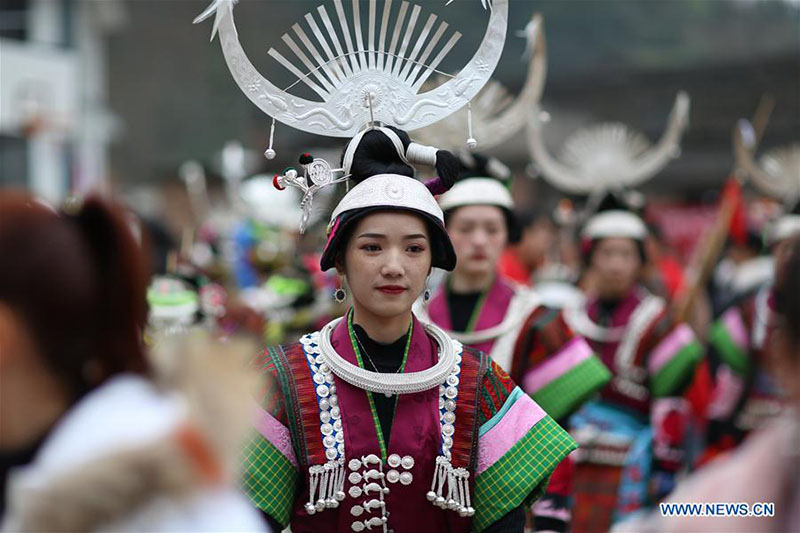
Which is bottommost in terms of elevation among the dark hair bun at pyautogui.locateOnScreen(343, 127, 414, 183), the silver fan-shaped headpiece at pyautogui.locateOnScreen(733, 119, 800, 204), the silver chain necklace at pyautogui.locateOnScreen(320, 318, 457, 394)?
the silver chain necklace at pyautogui.locateOnScreen(320, 318, 457, 394)

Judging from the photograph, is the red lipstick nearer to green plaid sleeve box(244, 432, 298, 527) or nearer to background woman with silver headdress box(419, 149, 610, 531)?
green plaid sleeve box(244, 432, 298, 527)

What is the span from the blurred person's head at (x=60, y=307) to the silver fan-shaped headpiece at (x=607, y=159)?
4289 millimetres

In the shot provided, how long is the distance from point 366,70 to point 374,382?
0.94 meters

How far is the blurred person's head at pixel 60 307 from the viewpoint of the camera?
5.71 feet

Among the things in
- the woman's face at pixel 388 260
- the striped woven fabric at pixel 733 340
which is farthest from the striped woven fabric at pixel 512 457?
the striped woven fabric at pixel 733 340

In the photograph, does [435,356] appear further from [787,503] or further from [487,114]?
[487,114]

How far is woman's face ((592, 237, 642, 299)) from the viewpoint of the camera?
5.99 metres

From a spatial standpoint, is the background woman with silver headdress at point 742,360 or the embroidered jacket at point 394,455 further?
the background woman with silver headdress at point 742,360

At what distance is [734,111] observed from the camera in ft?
63.4

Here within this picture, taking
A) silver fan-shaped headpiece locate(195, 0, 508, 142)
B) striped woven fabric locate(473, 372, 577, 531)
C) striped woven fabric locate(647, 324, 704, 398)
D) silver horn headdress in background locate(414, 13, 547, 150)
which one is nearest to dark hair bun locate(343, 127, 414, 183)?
silver fan-shaped headpiece locate(195, 0, 508, 142)

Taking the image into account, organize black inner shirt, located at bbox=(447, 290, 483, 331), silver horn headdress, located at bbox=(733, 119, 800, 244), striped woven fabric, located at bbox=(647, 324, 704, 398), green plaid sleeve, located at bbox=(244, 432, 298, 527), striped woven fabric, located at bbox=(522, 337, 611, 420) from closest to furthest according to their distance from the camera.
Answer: green plaid sleeve, located at bbox=(244, 432, 298, 527) < striped woven fabric, located at bbox=(522, 337, 611, 420) < black inner shirt, located at bbox=(447, 290, 483, 331) < striped woven fabric, located at bbox=(647, 324, 704, 398) < silver horn headdress, located at bbox=(733, 119, 800, 244)

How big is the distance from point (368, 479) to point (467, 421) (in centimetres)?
32

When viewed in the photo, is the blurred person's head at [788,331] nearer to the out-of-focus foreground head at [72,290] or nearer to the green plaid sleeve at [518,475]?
the green plaid sleeve at [518,475]

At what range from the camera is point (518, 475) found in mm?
2842
